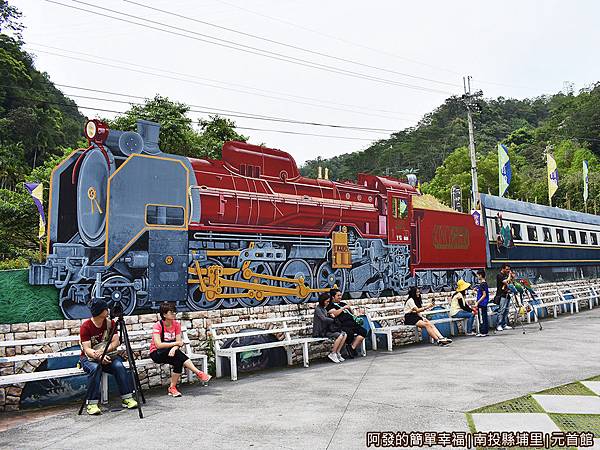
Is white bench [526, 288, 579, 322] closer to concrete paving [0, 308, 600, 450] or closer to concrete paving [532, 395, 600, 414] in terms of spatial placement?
concrete paving [0, 308, 600, 450]

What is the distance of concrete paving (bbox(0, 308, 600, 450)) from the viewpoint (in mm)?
4703

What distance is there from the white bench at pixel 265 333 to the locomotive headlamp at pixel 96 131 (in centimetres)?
313

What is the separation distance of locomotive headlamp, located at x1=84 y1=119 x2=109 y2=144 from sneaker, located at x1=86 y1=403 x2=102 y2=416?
3.56 m

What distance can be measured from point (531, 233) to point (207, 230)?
12924 millimetres

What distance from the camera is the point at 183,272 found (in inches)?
320

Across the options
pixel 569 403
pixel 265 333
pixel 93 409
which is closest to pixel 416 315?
pixel 265 333

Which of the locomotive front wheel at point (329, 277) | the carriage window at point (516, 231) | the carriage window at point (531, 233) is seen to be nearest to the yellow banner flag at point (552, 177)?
the carriage window at point (531, 233)

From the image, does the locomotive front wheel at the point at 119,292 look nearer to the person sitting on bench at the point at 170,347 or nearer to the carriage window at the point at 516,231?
the person sitting on bench at the point at 170,347

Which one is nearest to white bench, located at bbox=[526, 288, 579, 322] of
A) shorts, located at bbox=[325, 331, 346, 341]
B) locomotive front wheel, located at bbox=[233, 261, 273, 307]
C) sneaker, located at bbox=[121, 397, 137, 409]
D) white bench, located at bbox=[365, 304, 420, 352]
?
white bench, located at bbox=[365, 304, 420, 352]

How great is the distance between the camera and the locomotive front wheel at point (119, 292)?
7.36 metres

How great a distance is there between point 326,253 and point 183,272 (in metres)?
3.15

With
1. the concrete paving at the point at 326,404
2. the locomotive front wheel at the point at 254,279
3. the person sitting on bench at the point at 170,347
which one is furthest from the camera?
the locomotive front wheel at the point at 254,279

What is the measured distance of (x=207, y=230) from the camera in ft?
27.8

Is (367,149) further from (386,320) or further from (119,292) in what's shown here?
(119,292)
